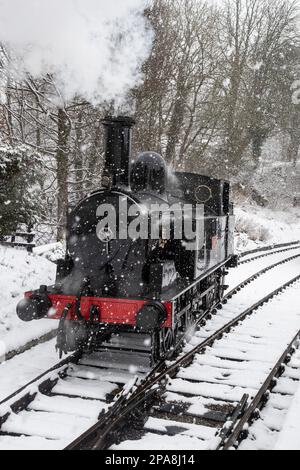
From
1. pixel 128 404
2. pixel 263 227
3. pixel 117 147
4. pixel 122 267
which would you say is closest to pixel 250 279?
pixel 122 267

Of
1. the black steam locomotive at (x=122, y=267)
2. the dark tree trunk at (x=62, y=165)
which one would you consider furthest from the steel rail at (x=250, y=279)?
the dark tree trunk at (x=62, y=165)

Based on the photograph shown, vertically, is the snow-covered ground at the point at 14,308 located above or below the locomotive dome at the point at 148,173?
below

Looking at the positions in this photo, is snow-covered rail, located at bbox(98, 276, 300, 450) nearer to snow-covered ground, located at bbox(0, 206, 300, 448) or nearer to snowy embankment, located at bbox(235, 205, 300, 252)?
snow-covered ground, located at bbox(0, 206, 300, 448)

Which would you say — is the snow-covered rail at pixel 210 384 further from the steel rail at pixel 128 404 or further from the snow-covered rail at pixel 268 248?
the snow-covered rail at pixel 268 248

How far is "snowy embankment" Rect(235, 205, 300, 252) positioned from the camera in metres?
20.0

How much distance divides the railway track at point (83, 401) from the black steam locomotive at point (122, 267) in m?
0.28

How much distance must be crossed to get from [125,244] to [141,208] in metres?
0.48

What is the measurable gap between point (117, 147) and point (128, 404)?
2.94 m

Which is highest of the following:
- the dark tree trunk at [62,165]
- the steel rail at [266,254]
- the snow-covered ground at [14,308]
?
the dark tree trunk at [62,165]

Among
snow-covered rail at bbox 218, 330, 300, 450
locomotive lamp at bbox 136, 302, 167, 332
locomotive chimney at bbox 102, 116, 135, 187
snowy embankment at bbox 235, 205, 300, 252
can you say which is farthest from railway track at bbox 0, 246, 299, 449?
snowy embankment at bbox 235, 205, 300, 252

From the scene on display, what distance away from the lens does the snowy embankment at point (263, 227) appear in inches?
788

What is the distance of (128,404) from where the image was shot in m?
4.46

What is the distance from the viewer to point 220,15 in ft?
81.6

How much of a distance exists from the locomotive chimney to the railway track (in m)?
2.20
